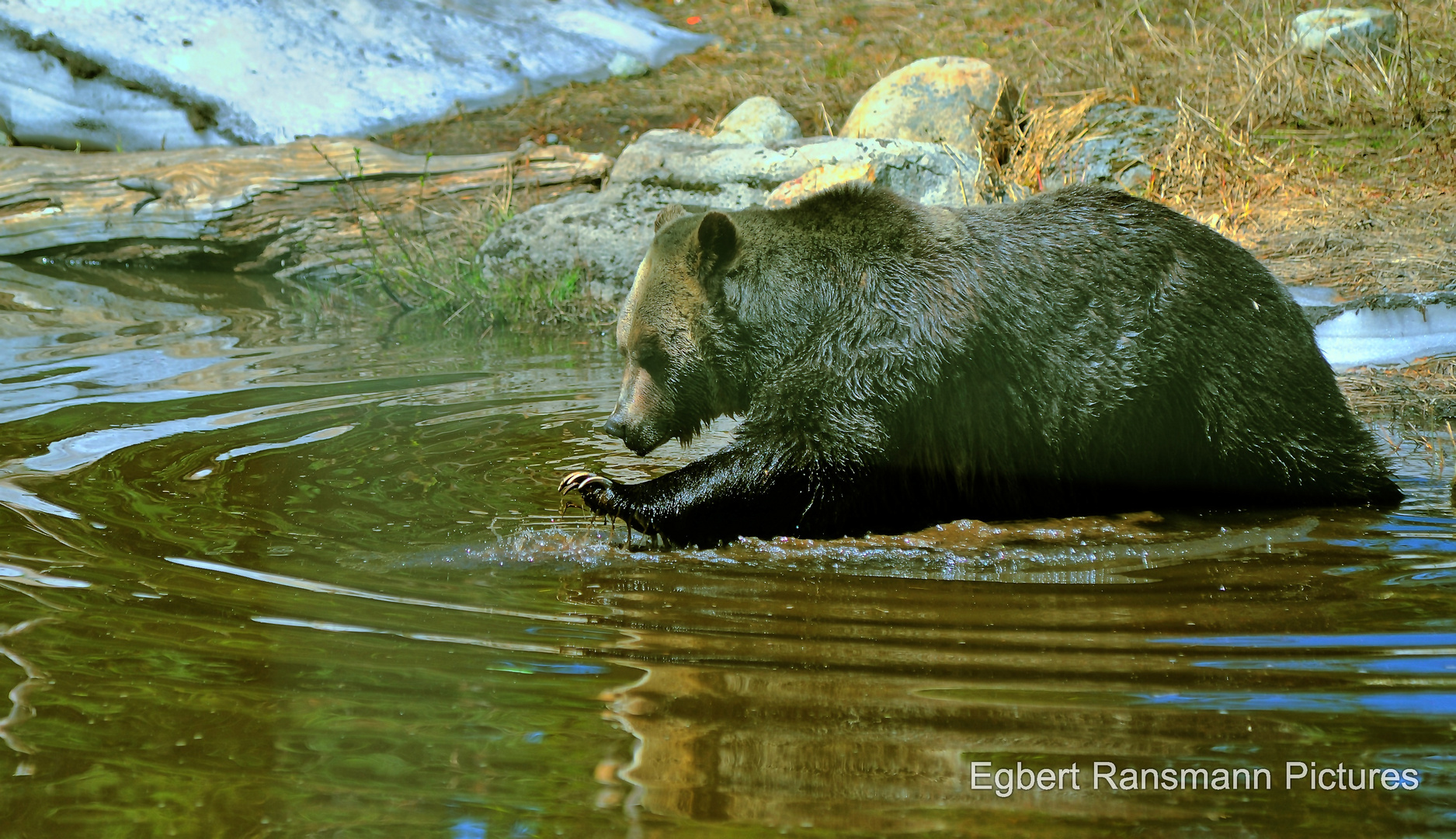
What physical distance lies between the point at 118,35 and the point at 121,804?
47.2 feet

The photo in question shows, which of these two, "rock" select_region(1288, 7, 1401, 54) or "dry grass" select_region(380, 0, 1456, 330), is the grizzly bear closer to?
"dry grass" select_region(380, 0, 1456, 330)

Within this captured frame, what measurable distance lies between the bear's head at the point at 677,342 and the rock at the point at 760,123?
7.10 metres

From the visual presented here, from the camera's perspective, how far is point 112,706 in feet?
7.68

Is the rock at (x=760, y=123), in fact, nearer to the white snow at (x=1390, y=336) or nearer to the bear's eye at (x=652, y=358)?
the white snow at (x=1390, y=336)

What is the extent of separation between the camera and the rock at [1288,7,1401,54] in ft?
31.8

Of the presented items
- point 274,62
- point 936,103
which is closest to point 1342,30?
point 936,103

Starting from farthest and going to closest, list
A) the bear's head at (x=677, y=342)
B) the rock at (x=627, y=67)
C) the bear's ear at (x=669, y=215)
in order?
the rock at (x=627, y=67)
the bear's ear at (x=669, y=215)
the bear's head at (x=677, y=342)

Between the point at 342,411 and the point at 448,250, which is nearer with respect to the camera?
the point at 342,411

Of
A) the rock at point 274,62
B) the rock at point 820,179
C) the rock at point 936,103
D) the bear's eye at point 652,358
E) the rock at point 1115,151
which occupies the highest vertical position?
the rock at point 274,62

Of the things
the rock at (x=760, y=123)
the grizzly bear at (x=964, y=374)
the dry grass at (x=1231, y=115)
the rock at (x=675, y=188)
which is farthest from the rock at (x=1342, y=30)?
the grizzly bear at (x=964, y=374)

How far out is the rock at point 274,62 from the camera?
1316 cm

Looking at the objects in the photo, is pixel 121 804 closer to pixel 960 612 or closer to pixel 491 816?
pixel 491 816

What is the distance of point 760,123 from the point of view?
11391 millimetres

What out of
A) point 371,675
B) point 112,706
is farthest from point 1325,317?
point 112,706
